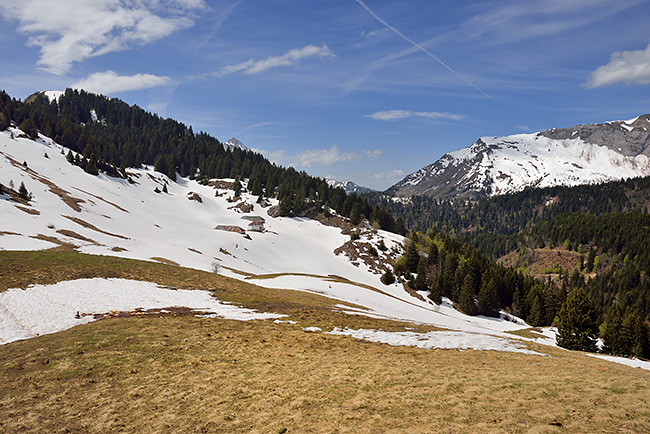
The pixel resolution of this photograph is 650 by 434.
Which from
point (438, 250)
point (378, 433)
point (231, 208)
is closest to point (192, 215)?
point (231, 208)

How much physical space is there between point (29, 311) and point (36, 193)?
7274 centimetres

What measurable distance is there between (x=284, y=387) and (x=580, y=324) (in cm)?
5509

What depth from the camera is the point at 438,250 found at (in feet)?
389

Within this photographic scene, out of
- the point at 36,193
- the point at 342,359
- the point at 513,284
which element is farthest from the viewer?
the point at 513,284

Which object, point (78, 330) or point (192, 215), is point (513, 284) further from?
point (192, 215)

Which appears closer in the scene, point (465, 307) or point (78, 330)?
point (78, 330)

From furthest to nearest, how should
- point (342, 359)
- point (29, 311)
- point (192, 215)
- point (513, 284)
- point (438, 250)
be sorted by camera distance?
point (192, 215), point (438, 250), point (513, 284), point (29, 311), point (342, 359)

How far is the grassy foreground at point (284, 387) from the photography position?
1165 centimetres

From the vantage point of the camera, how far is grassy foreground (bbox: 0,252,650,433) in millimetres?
11648

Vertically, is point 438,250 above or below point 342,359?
above

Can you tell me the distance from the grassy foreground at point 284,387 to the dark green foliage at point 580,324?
122 feet

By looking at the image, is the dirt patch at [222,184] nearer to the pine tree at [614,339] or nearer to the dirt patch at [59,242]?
the dirt patch at [59,242]

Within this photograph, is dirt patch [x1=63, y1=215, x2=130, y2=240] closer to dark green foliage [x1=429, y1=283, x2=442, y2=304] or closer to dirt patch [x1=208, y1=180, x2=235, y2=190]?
dark green foliage [x1=429, y1=283, x2=442, y2=304]

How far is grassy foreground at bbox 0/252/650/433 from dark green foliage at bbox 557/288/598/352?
122 ft
